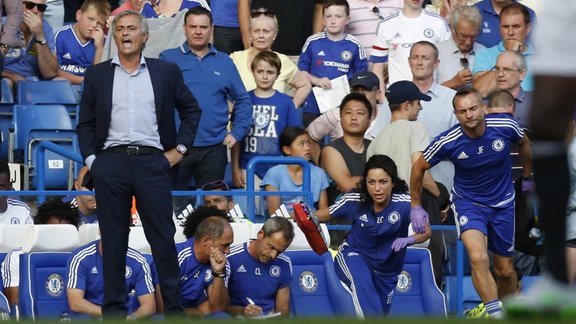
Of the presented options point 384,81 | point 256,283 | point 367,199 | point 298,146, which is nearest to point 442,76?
point 384,81

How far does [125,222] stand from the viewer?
29.4ft

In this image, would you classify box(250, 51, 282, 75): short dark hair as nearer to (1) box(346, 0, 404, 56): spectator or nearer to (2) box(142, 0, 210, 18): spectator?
(2) box(142, 0, 210, 18): spectator

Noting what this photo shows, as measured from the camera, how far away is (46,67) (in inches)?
543

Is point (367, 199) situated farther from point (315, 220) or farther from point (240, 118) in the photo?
point (240, 118)

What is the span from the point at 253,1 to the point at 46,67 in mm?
2393

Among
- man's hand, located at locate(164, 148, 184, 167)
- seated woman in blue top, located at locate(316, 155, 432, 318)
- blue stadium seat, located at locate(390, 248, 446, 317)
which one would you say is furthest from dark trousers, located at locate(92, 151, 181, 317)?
blue stadium seat, located at locate(390, 248, 446, 317)

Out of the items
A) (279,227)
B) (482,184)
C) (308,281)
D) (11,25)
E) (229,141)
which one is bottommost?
(308,281)

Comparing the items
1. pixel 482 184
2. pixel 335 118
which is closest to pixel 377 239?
pixel 482 184

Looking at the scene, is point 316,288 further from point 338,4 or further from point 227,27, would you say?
point 227,27

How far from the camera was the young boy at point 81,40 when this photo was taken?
45.6ft

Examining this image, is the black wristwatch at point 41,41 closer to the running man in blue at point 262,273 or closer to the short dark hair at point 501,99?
the running man in blue at point 262,273

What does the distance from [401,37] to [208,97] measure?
2.51 metres

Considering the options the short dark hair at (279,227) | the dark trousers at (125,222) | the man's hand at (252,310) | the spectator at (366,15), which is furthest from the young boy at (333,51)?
the dark trousers at (125,222)

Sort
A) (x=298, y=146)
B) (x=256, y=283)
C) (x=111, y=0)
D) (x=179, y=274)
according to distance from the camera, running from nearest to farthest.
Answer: (x=179, y=274) < (x=256, y=283) < (x=298, y=146) < (x=111, y=0)
